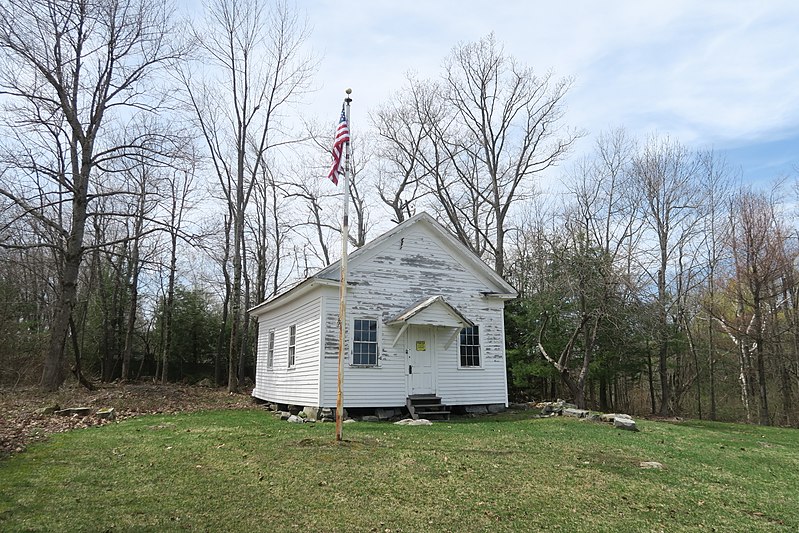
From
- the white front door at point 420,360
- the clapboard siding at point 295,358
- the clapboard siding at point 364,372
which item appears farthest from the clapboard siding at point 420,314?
the clapboard siding at point 295,358

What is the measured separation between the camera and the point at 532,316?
21375mm

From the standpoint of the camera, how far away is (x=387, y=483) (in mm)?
7008

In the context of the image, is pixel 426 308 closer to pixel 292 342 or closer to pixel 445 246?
pixel 445 246

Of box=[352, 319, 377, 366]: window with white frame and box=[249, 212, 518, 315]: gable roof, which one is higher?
box=[249, 212, 518, 315]: gable roof

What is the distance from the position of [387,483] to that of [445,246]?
10496 mm

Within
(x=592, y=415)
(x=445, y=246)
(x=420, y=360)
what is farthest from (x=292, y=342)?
(x=592, y=415)

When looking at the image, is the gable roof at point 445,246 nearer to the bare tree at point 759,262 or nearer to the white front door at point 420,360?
the white front door at point 420,360

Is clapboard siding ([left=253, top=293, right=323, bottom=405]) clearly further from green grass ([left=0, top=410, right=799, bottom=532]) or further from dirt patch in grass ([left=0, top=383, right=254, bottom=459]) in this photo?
green grass ([left=0, top=410, right=799, bottom=532])

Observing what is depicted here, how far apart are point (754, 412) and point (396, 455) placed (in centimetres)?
2175

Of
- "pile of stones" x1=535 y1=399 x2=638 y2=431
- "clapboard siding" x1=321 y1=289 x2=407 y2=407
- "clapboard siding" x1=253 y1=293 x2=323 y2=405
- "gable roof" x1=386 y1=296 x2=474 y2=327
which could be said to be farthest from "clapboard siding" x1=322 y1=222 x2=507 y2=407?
"pile of stones" x1=535 y1=399 x2=638 y2=431

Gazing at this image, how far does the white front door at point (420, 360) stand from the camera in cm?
1535

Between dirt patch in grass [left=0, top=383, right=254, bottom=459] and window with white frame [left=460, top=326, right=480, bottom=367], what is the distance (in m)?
8.23

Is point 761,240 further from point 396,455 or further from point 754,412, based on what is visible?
point 396,455

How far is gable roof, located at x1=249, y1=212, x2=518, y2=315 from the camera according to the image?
14.5 meters
